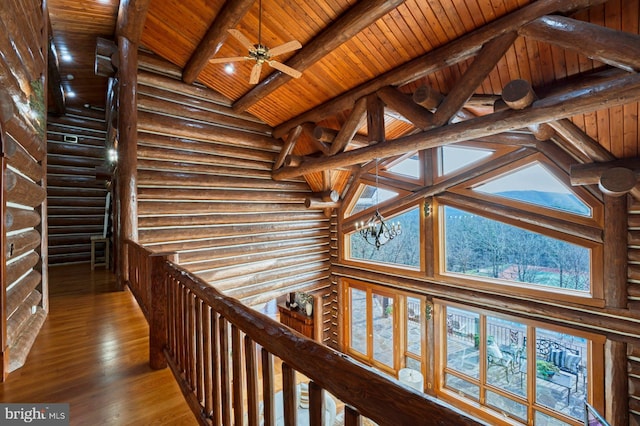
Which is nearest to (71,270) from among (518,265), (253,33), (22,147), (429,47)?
(22,147)

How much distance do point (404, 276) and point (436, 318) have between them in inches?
48.6

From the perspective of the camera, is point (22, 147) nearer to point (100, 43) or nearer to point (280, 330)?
point (280, 330)

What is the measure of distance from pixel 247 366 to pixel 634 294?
6384 millimetres

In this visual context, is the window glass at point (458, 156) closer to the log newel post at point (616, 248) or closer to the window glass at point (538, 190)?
the window glass at point (538, 190)

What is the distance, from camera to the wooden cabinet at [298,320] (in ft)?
30.1

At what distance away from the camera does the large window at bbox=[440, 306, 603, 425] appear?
534 cm

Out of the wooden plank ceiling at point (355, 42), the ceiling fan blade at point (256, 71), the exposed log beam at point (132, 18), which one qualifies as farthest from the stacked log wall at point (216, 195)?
the ceiling fan blade at point (256, 71)

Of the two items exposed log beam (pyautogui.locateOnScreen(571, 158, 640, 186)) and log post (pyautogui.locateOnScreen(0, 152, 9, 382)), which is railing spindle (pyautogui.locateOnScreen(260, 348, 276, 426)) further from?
exposed log beam (pyautogui.locateOnScreen(571, 158, 640, 186))

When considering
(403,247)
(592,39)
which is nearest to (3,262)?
(592,39)

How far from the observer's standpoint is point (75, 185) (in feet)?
28.1

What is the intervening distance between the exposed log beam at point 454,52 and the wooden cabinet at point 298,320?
653 cm

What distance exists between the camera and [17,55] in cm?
259

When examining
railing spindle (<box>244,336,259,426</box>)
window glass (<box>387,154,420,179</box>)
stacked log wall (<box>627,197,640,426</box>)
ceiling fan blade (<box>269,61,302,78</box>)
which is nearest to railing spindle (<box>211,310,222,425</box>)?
railing spindle (<box>244,336,259,426</box>)

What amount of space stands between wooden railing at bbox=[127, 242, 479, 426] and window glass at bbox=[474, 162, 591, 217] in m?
6.17
